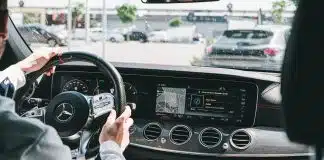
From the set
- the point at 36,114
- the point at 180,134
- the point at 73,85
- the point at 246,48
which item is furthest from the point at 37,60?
the point at 246,48

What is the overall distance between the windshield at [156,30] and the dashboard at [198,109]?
0.39 meters

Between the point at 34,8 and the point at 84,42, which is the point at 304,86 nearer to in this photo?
the point at 84,42

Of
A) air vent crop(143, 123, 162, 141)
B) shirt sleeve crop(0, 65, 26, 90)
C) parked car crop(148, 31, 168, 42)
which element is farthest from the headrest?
parked car crop(148, 31, 168, 42)

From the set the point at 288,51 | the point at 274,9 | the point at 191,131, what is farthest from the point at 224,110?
the point at 288,51

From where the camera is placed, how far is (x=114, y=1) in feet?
15.9

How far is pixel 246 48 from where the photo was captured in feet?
16.1

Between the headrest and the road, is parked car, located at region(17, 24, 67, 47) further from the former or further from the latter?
the headrest

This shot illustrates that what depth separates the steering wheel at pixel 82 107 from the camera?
296 cm

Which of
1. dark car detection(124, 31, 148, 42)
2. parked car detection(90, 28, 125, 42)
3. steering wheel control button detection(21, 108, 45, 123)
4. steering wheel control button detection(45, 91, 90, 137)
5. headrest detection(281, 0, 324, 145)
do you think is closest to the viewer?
headrest detection(281, 0, 324, 145)

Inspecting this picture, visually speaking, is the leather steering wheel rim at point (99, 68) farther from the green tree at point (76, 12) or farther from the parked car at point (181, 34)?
the parked car at point (181, 34)

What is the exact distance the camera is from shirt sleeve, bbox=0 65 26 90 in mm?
2984

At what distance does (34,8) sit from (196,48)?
57.8 inches

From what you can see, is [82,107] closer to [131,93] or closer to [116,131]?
[116,131]

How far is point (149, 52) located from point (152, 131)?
0.89 metres
